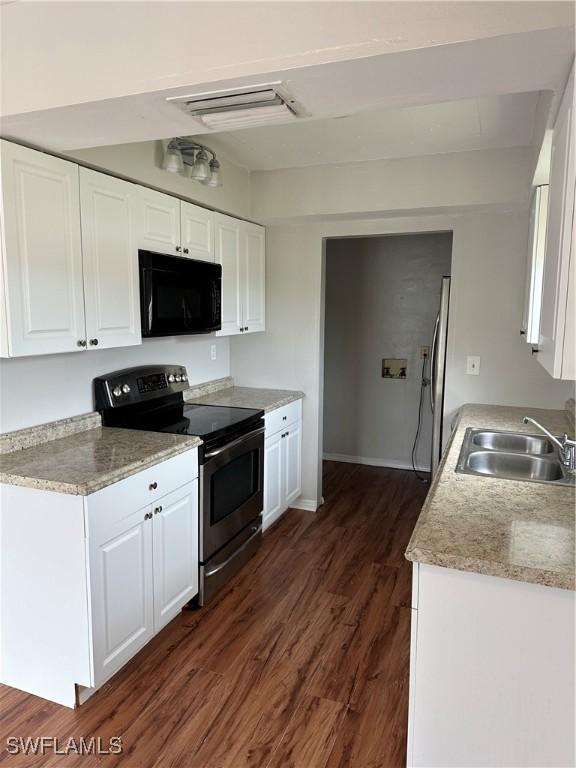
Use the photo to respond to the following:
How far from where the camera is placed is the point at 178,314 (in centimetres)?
283

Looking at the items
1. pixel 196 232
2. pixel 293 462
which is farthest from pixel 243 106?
pixel 293 462

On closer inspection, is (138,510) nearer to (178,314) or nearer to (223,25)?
(178,314)

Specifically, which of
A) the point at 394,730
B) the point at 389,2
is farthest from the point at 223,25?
the point at 394,730

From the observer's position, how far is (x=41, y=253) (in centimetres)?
201

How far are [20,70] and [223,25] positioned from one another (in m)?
0.72

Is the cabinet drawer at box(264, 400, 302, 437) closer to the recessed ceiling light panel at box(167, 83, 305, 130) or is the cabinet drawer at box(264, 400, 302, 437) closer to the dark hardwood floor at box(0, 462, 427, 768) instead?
the dark hardwood floor at box(0, 462, 427, 768)

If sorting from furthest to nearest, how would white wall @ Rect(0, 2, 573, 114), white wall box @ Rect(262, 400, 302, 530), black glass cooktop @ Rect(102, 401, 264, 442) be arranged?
white wall box @ Rect(262, 400, 302, 530) < black glass cooktop @ Rect(102, 401, 264, 442) < white wall @ Rect(0, 2, 573, 114)

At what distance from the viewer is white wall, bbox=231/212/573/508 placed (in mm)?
3254

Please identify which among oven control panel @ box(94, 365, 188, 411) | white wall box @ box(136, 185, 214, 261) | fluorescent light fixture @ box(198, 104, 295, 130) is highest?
fluorescent light fixture @ box(198, 104, 295, 130)

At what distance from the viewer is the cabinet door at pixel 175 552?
226 cm

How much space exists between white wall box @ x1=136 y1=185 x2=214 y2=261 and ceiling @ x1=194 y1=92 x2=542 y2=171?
42cm

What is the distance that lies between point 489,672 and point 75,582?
4.61 feet

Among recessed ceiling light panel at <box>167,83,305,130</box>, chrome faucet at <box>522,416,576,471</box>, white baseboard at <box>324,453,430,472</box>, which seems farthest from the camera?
white baseboard at <box>324,453,430,472</box>

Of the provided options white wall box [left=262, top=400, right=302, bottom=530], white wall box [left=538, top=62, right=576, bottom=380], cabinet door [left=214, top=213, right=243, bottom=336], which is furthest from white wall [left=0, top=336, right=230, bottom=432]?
white wall box [left=538, top=62, right=576, bottom=380]
